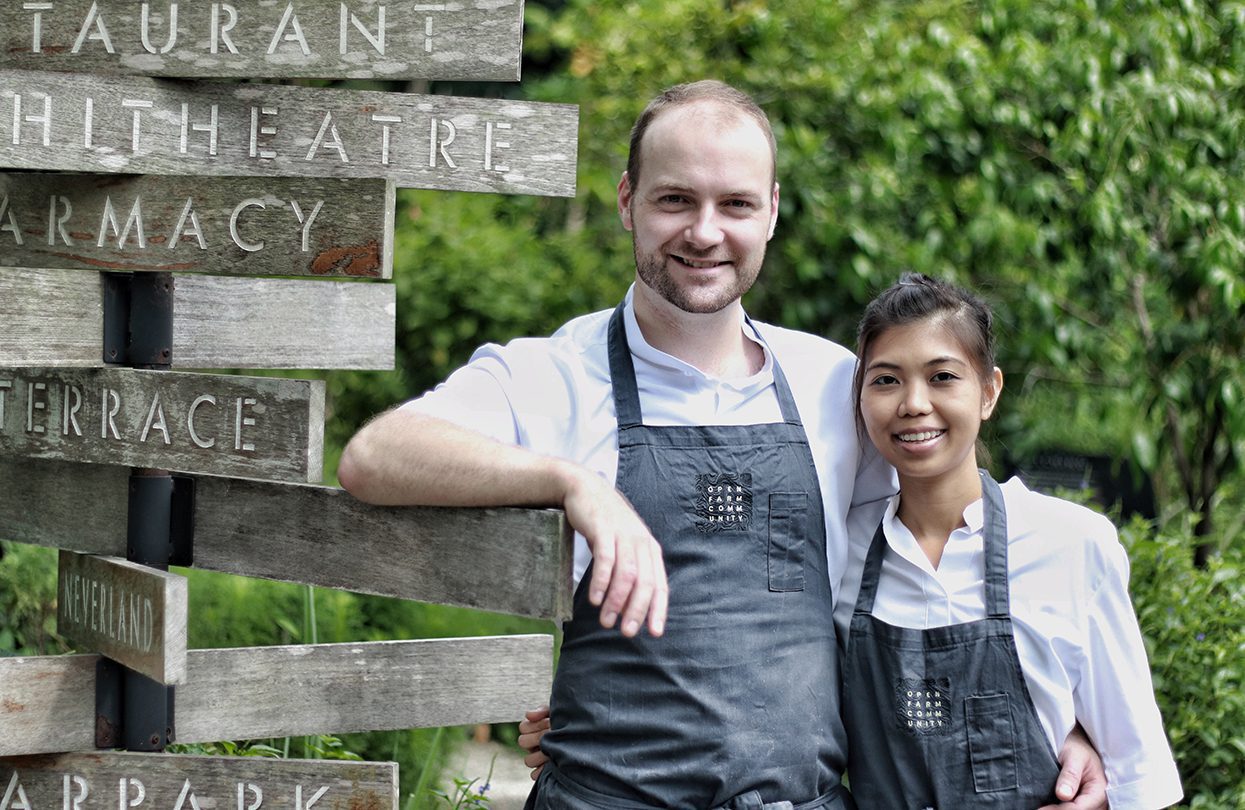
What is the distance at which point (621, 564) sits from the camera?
1.97m

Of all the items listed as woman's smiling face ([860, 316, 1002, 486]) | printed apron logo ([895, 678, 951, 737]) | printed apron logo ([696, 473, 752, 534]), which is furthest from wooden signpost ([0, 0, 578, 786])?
printed apron logo ([895, 678, 951, 737])

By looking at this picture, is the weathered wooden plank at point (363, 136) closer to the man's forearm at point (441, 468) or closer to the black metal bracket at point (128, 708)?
the man's forearm at point (441, 468)

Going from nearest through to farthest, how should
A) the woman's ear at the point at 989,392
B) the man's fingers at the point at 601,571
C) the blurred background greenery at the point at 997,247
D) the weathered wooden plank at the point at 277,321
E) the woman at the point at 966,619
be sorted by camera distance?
the man's fingers at the point at 601,571
the woman at the point at 966,619
the weathered wooden plank at the point at 277,321
the woman's ear at the point at 989,392
the blurred background greenery at the point at 997,247

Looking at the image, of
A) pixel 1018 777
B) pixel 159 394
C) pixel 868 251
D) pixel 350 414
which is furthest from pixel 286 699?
pixel 350 414

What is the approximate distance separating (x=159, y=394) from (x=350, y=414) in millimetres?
4635

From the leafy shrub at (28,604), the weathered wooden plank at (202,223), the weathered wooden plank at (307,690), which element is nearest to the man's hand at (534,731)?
the weathered wooden plank at (307,690)

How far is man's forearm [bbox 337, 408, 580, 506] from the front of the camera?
210 cm

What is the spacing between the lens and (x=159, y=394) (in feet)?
7.59

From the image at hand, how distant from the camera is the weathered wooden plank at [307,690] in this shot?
233cm

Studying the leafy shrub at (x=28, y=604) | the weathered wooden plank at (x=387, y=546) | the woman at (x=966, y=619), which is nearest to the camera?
the weathered wooden plank at (x=387, y=546)

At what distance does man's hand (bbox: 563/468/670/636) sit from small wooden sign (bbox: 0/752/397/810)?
55 centimetres

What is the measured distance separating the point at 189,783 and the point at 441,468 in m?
0.69

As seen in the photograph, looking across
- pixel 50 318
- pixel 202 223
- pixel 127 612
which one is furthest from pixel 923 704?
pixel 50 318

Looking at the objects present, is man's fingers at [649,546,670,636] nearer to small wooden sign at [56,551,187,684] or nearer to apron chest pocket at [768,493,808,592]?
apron chest pocket at [768,493,808,592]
